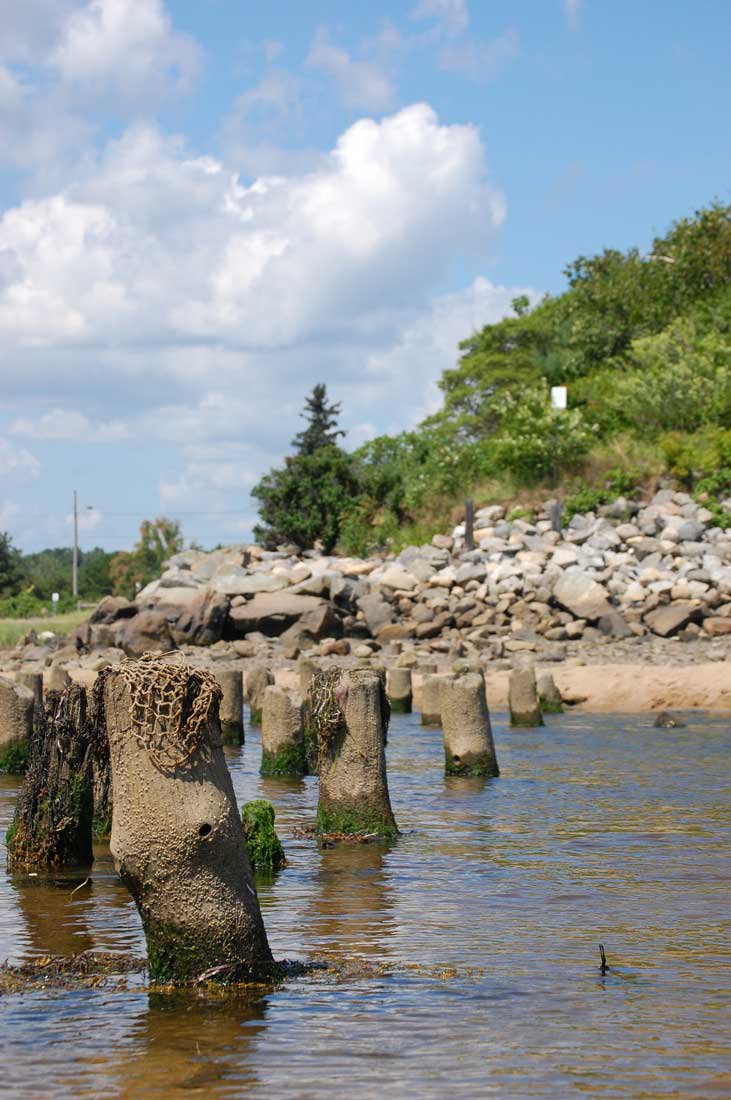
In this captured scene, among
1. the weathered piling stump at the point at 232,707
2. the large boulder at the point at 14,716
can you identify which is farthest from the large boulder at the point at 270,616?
the large boulder at the point at 14,716

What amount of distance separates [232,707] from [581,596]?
14844 mm

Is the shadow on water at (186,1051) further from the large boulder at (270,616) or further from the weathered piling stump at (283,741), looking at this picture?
the large boulder at (270,616)

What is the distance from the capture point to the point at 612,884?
37.5 feet

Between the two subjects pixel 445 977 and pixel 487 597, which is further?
pixel 487 597

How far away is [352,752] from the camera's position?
12.8m

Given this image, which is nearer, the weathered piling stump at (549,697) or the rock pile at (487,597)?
the weathered piling stump at (549,697)

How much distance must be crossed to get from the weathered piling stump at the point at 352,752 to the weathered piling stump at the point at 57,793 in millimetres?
2195

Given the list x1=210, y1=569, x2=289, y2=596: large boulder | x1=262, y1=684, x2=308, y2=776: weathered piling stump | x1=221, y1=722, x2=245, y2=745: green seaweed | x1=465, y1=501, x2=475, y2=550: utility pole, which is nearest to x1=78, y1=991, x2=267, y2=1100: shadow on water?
x1=262, y1=684, x2=308, y2=776: weathered piling stump

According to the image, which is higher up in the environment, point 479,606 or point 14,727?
point 479,606

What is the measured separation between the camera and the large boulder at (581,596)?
35266 millimetres

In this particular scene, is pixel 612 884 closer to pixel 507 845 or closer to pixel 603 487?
pixel 507 845

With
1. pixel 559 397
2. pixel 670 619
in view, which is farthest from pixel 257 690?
pixel 559 397

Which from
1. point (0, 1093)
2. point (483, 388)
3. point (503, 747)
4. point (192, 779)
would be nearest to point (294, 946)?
point (192, 779)

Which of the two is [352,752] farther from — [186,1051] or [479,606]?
[479,606]
